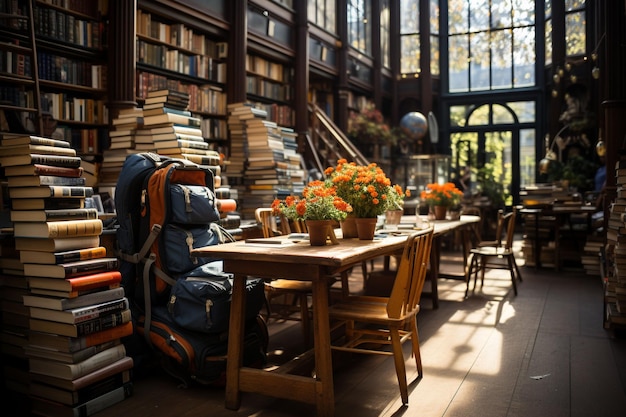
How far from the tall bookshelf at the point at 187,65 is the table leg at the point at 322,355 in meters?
4.17

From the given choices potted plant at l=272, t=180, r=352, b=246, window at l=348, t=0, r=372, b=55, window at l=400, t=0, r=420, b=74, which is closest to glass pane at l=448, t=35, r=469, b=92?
window at l=400, t=0, r=420, b=74

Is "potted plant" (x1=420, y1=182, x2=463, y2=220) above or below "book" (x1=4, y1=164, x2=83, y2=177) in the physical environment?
below

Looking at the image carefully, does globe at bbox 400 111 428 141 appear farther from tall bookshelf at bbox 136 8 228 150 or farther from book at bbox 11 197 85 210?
book at bbox 11 197 85 210

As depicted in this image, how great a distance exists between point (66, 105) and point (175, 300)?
310 centimetres

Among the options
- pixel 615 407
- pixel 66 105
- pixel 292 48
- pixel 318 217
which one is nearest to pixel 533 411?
pixel 615 407

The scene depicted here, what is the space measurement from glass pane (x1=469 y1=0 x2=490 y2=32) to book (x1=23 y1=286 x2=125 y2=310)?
13688 millimetres

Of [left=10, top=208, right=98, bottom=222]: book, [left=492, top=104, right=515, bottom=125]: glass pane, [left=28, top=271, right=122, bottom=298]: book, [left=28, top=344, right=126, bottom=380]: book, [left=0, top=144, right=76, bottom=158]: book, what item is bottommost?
[left=28, top=344, right=126, bottom=380]: book

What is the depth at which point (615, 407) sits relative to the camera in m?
2.82

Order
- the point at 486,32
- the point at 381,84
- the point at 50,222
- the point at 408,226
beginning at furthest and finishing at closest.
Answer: the point at 486,32 < the point at 381,84 < the point at 408,226 < the point at 50,222

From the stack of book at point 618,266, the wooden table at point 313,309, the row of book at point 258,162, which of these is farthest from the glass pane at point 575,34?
the wooden table at point 313,309

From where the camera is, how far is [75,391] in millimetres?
2723

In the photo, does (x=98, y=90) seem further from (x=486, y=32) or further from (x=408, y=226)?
(x=486, y=32)

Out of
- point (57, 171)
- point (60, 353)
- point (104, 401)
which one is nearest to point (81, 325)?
point (60, 353)

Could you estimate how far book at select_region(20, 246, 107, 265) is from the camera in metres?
2.76
